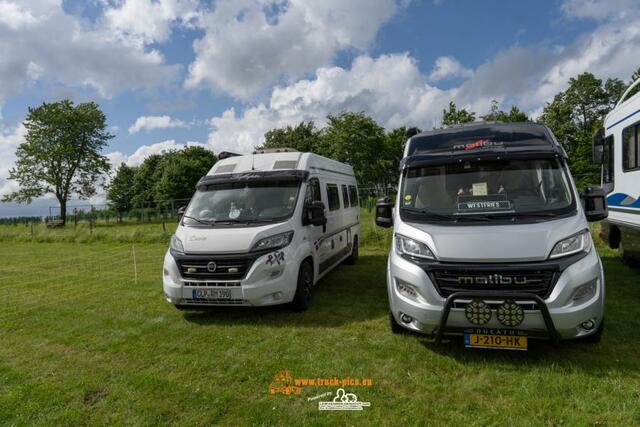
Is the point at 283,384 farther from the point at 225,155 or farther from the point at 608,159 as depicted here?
the point at 608,159

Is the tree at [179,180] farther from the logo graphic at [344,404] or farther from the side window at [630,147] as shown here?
the logo graphic at [344,404]

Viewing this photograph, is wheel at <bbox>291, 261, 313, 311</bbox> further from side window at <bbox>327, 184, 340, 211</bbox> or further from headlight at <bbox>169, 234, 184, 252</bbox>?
side window at <bbox>327, 184, 340, 211</bbox>

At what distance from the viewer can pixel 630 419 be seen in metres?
2.92

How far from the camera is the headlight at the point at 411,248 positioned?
155 inches

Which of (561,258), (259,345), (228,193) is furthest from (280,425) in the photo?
(228,193)

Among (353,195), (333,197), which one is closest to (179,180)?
(353,195)

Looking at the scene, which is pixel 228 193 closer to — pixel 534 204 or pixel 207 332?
pixel 207 332

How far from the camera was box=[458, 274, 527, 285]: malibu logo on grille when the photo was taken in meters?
3.64

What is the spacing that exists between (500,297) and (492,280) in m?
0.18

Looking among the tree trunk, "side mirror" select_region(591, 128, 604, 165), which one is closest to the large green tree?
"side mirror" select_region(591, 128, 604, 165)

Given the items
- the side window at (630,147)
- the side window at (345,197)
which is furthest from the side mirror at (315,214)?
the side window at (630,147)

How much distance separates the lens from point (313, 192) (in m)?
6.80

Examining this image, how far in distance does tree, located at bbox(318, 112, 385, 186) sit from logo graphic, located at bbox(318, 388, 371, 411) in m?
34.6

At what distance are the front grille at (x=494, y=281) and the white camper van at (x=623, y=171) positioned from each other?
13.4ft
